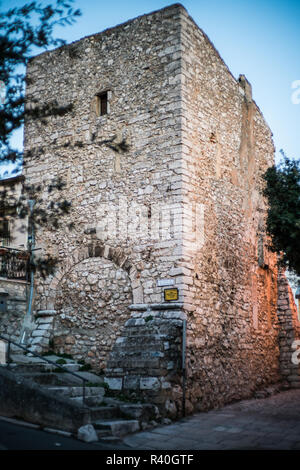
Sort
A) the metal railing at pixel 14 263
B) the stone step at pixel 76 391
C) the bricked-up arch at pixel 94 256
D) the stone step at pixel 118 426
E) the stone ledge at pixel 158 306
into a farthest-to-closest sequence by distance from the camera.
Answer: the metal railing at pixel 14 263 < the bricked-up arch at pixel 94 256 < the stone ledge at pixel 158 306 < the stone step at pixel 76 391 < the stone step at pixel 118 426

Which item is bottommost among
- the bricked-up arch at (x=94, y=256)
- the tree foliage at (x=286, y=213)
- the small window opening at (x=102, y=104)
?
the bricked-up arch at (x=94, y=256)

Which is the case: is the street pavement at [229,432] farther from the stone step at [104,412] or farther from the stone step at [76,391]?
the stone step at [76,391]

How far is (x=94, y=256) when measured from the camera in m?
9.98

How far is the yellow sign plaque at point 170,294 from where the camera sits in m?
→ 8.66

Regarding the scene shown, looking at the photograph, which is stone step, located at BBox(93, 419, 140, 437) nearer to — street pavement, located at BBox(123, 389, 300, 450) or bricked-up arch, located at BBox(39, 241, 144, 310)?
street pavement, located at BBox(123, 389, 300, 450)

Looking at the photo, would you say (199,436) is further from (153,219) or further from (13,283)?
(13,283)

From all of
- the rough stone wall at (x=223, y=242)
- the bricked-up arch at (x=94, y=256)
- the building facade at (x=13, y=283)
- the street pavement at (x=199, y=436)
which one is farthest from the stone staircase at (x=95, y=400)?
the bricked-up arch at (x=94, y=256)

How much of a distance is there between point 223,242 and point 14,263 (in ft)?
15.2

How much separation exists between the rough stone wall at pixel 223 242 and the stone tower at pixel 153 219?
0.04 m

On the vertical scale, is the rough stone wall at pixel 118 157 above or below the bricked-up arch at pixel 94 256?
above

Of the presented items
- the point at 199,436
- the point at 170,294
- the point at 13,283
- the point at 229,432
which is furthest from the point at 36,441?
the point at 13,283

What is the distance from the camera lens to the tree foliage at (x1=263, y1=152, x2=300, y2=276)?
10398 mm

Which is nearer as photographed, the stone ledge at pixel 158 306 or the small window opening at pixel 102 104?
the stone ledge at pixel 158 306
